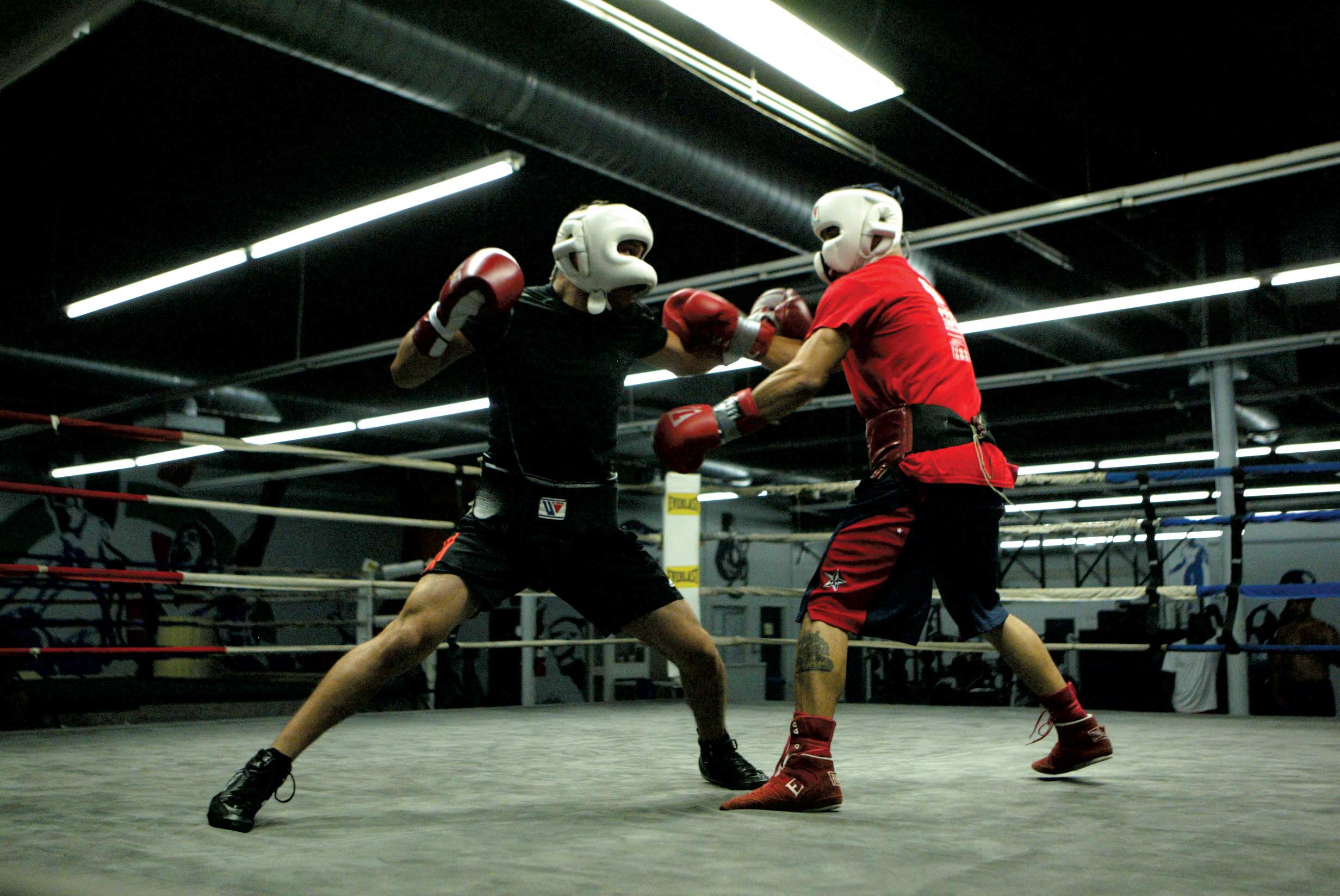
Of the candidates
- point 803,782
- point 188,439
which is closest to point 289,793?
point 803,782

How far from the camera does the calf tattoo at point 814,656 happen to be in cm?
190

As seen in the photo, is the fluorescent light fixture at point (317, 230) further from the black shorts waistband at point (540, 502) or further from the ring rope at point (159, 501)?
the black shorts waistband at point (540, 502)

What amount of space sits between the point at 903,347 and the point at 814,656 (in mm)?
619

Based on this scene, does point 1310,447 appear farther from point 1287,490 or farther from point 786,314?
point 786,314

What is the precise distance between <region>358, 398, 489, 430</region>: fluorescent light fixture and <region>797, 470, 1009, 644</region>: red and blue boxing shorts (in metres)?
7.27

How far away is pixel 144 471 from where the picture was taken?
12.4 meters

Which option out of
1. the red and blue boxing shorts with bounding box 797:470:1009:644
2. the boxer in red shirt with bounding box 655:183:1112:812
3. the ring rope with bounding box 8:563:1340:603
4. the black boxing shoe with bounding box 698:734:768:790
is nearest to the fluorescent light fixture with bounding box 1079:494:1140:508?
the ring rope with bounding box 8:563:1340:603

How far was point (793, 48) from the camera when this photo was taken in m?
3.77

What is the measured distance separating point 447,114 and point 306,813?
487 cm

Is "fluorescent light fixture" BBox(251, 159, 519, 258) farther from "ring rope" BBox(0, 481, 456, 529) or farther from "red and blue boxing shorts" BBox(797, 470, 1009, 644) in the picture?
"red and blue boxing shorts" BBox(797, 470, 1009, 644)

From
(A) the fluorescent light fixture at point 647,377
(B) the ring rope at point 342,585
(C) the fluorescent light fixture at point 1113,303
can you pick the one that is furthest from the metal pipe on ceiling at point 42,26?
(A) the fluorescent light fixture at point 647,377

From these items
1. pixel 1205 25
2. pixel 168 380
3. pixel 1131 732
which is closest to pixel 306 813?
pixel 1131 732

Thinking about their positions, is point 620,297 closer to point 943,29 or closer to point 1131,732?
point 1131,732

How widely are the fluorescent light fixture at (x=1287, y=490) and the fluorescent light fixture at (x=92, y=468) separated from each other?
13.5 metres
